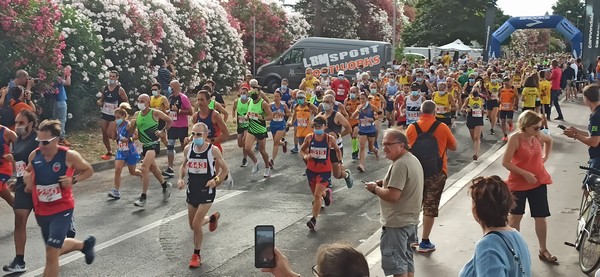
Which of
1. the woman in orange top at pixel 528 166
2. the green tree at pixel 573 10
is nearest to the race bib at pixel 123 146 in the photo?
the woman in orange top at pixel 528 166

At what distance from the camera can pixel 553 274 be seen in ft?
26.2

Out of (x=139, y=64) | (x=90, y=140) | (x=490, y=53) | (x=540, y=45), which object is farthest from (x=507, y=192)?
(x=540, y=45)

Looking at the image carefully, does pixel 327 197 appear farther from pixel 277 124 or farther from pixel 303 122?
pixel 277 124

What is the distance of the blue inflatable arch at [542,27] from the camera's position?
41.8m

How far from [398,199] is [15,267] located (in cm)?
429

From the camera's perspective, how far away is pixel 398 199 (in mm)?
6848

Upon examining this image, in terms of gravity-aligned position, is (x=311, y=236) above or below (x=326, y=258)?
below

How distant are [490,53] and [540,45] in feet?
201

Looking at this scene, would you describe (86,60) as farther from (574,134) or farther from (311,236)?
(574,134)

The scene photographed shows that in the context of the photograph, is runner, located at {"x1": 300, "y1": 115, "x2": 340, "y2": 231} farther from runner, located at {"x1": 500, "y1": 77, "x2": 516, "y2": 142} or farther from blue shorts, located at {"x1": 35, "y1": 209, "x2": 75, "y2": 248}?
runner, located at {"x1": 500, "y1": 77, "x2": 516, "y2": 142}

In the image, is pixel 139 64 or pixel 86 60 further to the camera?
pixel 139 64

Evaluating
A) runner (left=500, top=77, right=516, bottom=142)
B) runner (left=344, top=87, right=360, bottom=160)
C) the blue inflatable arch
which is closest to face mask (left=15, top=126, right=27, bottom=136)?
runner (left=344, top=87, right=360, bottom=160)

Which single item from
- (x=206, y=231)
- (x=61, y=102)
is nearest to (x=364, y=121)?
(x=206, y=231)

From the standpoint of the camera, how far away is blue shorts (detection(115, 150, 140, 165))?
493 inches
